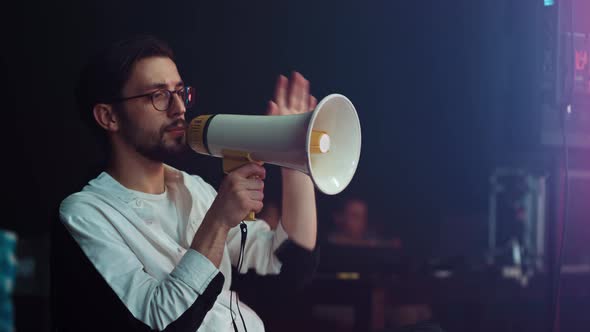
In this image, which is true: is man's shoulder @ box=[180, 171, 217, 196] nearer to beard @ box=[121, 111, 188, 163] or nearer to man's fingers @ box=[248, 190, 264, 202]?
beard @ box=[121, 111, 188, 163]

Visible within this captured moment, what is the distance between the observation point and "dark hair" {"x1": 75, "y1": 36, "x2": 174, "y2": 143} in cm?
164

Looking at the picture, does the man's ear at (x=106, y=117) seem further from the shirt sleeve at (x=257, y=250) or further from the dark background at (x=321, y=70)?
the dark background at (x=321, y=70)

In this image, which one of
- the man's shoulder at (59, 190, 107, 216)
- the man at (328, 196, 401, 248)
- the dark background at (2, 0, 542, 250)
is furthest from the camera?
the man at (328, 196, 401, 248)

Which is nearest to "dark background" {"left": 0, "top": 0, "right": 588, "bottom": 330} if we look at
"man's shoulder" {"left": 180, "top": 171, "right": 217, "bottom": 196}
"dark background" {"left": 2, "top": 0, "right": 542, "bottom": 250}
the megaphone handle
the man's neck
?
"dark background" {"left": 2, "top": 0, "right": 542, "bottom": 250}

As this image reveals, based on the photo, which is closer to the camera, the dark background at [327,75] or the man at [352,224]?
the dark background at [327,75]

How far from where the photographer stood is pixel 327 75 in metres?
2.53

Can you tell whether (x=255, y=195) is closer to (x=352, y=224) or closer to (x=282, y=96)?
(x=282, y=96)

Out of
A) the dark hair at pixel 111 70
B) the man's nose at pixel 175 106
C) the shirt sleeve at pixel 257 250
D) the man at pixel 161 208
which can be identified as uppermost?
the dark hair at pixel 111 70

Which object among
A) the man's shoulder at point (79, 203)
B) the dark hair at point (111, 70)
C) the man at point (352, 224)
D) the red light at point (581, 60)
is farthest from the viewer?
the man at point (352, 224)

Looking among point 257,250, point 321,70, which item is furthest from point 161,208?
point 321,70

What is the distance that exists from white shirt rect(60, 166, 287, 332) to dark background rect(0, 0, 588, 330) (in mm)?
151

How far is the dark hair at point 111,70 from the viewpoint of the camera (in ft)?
5.37

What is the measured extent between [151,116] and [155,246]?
0.37 m

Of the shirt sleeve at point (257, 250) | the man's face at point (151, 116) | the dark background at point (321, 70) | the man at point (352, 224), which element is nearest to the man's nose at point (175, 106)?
the man's face at point (151, 116)
